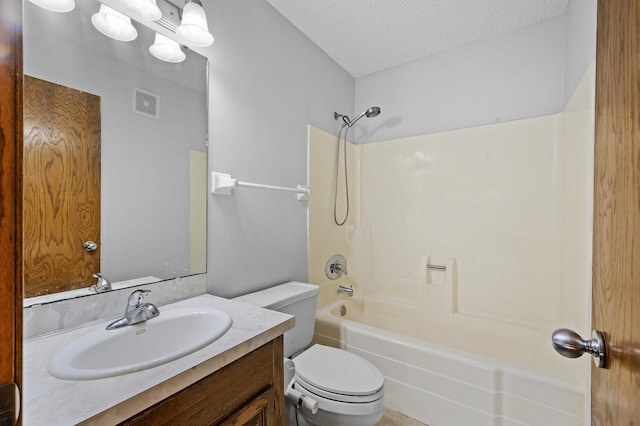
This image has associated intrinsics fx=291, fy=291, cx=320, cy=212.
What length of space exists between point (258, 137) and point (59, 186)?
0.94 m

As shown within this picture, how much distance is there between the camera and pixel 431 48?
219 centimetres

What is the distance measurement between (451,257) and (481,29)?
5.23 feet

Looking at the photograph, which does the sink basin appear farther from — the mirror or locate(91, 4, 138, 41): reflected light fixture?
locate(91, 4, 138, 41): reflected light fixture

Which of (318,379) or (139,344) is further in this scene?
(318,379)

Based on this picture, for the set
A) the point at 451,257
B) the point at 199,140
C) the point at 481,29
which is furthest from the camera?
the point at 451,257

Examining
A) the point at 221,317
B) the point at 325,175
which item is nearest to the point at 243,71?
the point at 325,175

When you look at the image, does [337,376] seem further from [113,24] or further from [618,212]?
[113,24]

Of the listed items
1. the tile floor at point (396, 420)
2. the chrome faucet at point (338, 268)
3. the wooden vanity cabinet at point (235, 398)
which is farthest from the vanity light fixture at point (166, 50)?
the tile floor at point (396, 420)

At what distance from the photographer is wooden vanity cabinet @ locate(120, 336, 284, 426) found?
2.19ft

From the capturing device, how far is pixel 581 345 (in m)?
0.58

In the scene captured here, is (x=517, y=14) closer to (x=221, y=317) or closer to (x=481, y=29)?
(x=481, y=29)

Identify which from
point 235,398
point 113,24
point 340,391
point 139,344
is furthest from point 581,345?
point 113,24

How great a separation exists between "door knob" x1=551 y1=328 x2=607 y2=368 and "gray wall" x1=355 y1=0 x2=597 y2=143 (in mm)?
1425

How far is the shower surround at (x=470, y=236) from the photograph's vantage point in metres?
1.69
